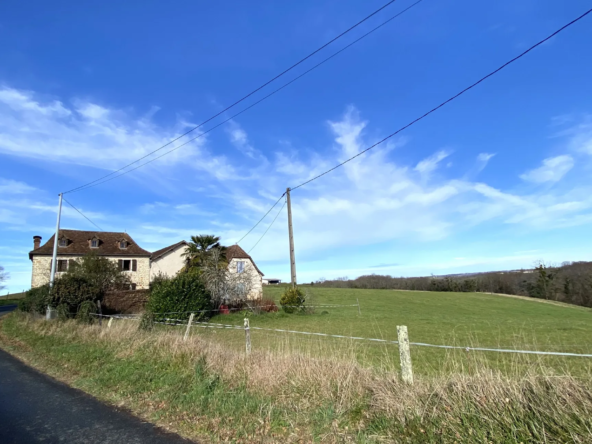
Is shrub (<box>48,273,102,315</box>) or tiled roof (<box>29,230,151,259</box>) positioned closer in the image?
shrub (<box>48,273,102,315</box>)

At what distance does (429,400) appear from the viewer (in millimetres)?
3959

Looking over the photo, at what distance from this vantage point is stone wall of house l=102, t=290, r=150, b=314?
2598cm

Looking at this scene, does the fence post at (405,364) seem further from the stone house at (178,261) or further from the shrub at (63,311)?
the stone house at (178,261)

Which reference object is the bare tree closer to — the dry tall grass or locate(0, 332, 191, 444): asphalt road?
locate(0, 332, 191, 444): asphalt road

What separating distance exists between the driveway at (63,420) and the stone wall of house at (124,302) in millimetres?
20115

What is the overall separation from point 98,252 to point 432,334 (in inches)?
1549

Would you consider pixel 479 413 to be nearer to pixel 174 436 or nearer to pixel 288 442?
pixel 288 442

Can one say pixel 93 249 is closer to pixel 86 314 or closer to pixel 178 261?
pixel 178 261

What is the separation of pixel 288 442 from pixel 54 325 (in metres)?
14.0

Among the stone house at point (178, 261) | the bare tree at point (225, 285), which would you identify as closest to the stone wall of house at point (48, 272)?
the stone house at point (178, 261)

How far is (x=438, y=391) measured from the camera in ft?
13.3

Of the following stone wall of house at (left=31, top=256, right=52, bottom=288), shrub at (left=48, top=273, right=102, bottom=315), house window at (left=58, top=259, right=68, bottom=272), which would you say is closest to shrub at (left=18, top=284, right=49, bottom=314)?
shrub at (left=48, top=273, right=102, bottom=315)

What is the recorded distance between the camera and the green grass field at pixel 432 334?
337 inches

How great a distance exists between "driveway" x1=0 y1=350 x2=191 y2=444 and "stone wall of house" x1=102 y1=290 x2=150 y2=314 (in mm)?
20115
